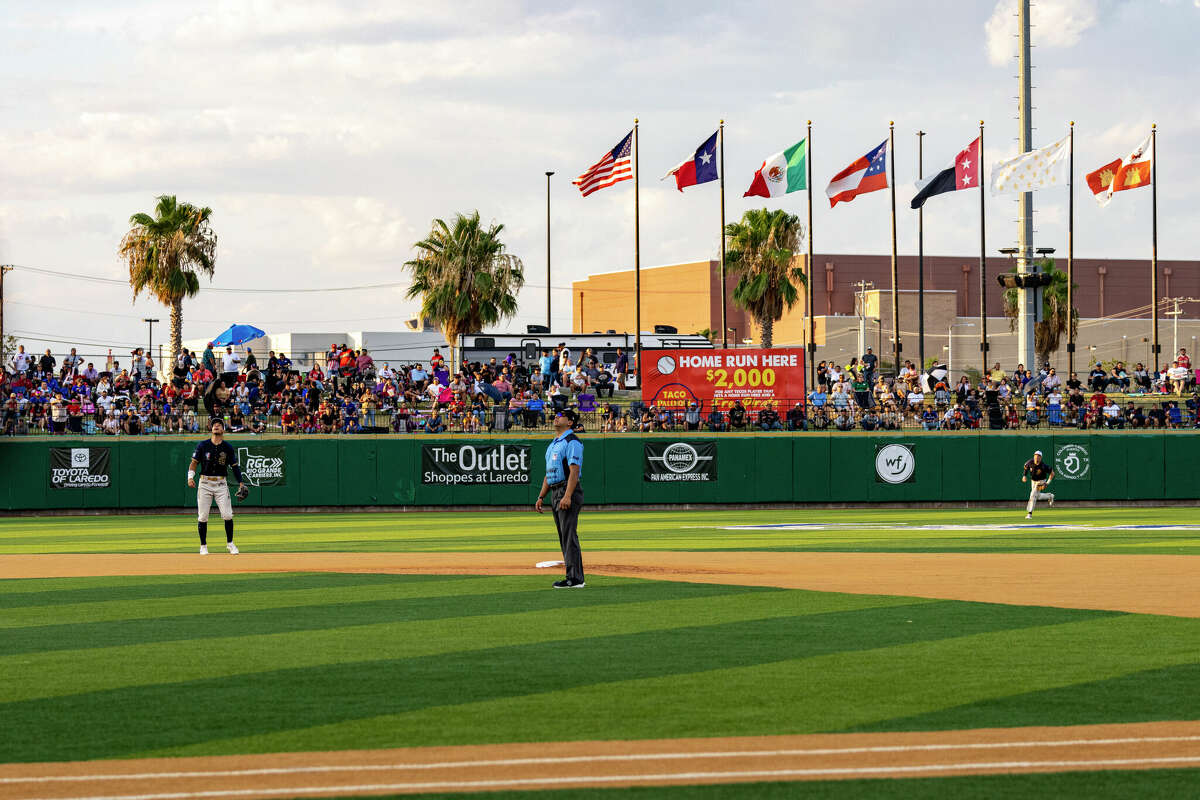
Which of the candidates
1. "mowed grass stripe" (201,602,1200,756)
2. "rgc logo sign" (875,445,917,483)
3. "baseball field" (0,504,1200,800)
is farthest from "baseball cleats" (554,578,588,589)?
"rgc logo sign" (875,445,917,483)

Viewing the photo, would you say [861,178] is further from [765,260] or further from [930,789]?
[930,789]

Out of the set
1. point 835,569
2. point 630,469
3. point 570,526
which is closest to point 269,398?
point 630,469

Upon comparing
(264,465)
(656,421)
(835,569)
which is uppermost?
(656,421)

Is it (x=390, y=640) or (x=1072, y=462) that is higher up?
(x=1072, y=462)

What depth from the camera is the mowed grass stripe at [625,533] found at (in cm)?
2192

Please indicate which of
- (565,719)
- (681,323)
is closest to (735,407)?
(565,719)

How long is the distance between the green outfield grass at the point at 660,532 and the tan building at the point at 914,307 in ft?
159

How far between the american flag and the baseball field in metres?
26.2

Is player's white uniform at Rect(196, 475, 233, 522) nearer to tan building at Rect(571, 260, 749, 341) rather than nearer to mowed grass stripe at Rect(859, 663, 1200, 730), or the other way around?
mowed grass stripe at Rect(859, 663, 1200, 730)

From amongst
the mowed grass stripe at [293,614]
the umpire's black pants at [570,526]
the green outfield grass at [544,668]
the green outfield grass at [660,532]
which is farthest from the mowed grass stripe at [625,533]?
the green outfield grass at [544,668]

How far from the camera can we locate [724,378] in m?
38.5

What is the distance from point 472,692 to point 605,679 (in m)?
0.94

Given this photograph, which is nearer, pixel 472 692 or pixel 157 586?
pixel 472 692

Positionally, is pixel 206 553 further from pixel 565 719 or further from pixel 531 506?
pixel 531 506
